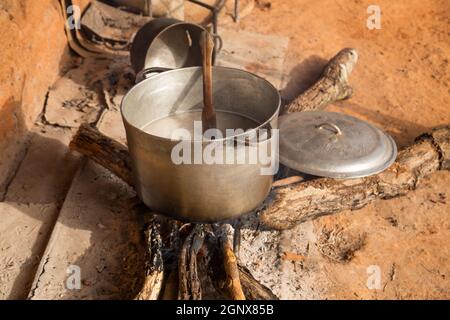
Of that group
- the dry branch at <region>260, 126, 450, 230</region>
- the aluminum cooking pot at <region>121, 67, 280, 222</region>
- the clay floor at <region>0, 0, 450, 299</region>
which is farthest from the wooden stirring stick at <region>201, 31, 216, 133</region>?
the clay floor at <region>0, 0, 450, 299</region>

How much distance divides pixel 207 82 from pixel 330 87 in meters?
2.26

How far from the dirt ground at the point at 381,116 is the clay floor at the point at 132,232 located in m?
0.01

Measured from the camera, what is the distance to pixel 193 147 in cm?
240

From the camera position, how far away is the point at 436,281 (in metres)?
3.10

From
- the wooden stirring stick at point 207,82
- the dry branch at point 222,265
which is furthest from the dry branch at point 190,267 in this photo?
the wooden stirring stick at point 207,82

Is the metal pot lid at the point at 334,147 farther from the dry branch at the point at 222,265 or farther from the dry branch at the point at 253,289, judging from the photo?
the dry branch at the point at 253,289

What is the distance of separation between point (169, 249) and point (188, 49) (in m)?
2.74

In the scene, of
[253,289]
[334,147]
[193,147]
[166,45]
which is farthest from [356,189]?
[166,45]

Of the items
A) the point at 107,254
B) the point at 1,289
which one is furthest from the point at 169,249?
the point at 1,289

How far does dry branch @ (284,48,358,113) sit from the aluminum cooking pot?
1.29m

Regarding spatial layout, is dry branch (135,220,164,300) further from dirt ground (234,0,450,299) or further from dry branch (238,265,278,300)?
dirt ground (234,0,450,299)

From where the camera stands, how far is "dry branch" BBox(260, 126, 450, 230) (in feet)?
10.4

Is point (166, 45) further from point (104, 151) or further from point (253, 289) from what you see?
point (253, 289)

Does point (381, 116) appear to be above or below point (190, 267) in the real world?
below
